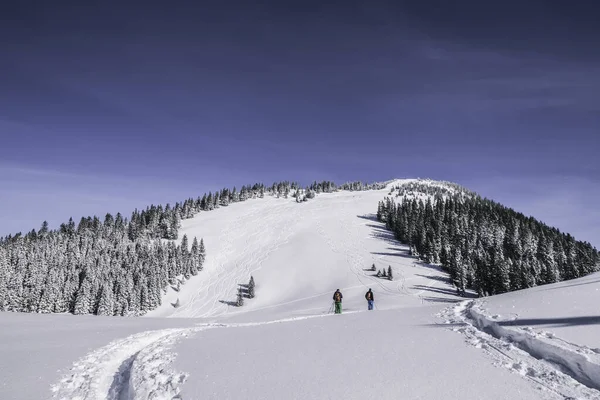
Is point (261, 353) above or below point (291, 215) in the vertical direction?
below

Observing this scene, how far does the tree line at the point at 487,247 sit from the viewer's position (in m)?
66.4

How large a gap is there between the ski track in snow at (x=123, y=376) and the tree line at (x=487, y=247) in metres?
64.3

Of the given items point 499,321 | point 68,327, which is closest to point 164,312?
point 68,327

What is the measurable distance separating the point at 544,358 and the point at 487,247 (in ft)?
323

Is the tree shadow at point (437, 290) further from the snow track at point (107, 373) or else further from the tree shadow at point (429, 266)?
the snow track at point (107, 373)

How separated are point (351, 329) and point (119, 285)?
75054 mm

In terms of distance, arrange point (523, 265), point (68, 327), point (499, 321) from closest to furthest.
A: point (499, 321) < point (68, 327) < point (523, 265)

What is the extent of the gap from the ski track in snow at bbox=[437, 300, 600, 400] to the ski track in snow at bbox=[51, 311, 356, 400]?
836 cm

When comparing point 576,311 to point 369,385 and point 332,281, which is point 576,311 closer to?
point 369,385

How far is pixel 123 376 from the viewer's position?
416 inches

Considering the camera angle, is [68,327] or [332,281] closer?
[68,327]

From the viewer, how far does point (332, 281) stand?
72125 millimetres

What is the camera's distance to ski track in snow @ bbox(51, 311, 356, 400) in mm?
8570

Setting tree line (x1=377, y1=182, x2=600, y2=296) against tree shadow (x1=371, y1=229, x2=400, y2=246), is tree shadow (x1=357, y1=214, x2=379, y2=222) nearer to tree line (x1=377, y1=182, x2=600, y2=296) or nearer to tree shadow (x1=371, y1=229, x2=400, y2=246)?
tree line (x1=377, y1=182, x2=600, y2=296)
